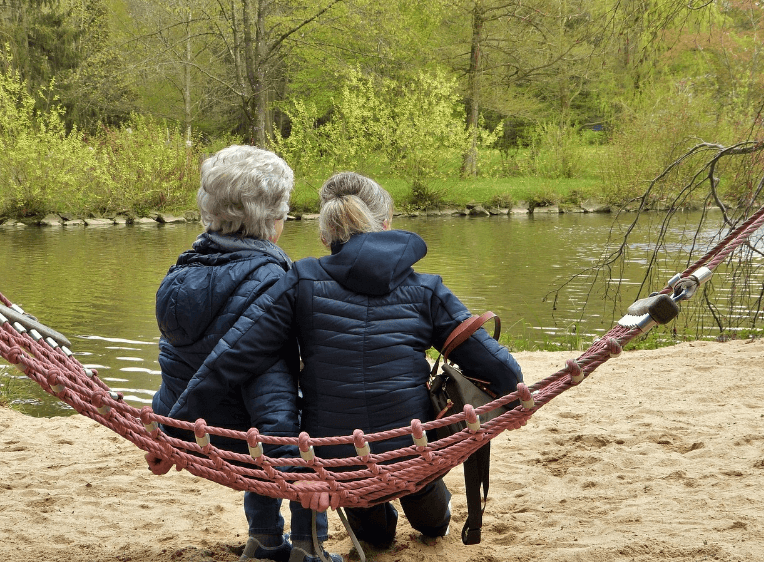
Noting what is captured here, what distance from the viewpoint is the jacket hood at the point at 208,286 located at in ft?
7.59

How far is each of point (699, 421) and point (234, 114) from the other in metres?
29.6

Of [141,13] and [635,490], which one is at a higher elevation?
[141,13]

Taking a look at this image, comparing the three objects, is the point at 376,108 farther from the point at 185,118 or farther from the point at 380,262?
the point at 380,262

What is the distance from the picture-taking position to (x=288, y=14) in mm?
20703

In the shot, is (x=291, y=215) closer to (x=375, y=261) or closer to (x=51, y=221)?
(x=51, y=221)

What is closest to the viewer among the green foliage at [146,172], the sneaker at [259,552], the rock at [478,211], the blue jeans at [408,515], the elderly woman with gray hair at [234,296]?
the elderly woman with gray hair at [234,296]

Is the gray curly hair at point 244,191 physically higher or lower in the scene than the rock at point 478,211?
higher

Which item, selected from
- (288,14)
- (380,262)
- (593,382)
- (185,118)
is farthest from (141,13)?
(380,262)

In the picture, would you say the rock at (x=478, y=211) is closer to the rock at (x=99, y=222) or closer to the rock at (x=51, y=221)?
the rock at (x=99, y=222)

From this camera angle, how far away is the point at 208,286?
2320 millimetres

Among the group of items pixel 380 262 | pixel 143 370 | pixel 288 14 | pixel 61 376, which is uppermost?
pixel 288 14

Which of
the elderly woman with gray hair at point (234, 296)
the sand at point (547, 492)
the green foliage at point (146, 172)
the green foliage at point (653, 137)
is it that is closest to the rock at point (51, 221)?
the green foliage at point (146, 172)

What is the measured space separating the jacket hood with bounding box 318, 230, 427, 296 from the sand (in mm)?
1035

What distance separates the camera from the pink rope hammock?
217 cm
